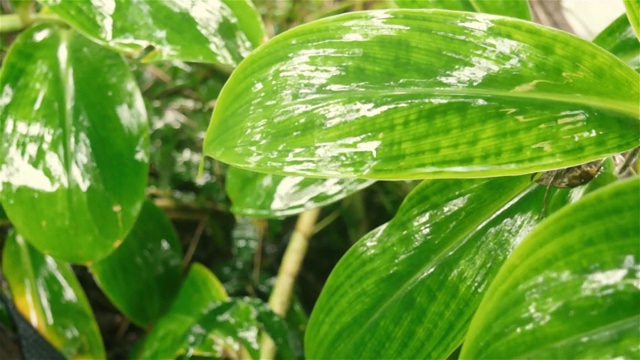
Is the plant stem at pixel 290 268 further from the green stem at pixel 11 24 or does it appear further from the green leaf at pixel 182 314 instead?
the green stem at pixel 11 24

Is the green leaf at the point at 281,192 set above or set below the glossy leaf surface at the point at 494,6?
below

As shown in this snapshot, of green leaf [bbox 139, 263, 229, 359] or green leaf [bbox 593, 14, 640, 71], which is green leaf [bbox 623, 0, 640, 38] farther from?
green leaf [bbox 139, 263, 229, 359]

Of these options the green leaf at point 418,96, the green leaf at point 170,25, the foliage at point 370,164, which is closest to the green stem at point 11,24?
the foliage at point 370,164

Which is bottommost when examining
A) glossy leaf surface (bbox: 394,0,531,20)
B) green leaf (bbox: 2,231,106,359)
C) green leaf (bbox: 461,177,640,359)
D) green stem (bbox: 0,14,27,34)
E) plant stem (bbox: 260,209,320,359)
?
green leaf (bbox: 2,231,106,359)

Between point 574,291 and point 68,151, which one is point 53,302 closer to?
point 68,151

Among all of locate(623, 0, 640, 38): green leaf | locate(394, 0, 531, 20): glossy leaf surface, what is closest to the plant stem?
locate(394, 0, 531, 20): glossy leaf surface

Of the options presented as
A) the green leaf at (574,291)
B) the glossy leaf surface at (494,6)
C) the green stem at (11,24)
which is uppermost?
the glossy leaf surface at (494,6)

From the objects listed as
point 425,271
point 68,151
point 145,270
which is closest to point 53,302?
point 145,270
